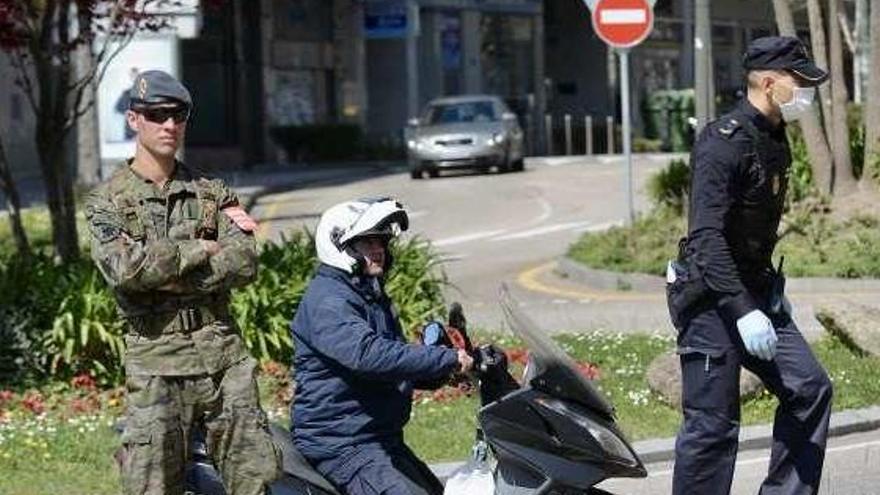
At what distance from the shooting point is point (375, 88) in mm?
45906

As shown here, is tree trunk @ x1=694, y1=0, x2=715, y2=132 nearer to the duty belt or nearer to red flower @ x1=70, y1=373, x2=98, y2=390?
red flower @ x1=70, y1=373, x2=98, y2=390

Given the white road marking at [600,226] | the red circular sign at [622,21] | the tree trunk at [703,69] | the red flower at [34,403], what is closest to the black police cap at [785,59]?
the red flower at [34,403]

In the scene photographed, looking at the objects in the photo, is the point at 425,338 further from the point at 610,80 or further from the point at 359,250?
the point at 610,80

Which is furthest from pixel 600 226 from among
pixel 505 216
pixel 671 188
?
pixel 671 188

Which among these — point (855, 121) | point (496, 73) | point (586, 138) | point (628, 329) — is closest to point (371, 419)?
point (628, 329)

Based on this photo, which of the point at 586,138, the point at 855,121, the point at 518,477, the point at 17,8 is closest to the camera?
the point at 518,477

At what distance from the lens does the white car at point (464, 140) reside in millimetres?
34438

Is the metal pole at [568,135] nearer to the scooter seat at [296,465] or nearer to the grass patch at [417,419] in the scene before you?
the grass patch at [417,419]

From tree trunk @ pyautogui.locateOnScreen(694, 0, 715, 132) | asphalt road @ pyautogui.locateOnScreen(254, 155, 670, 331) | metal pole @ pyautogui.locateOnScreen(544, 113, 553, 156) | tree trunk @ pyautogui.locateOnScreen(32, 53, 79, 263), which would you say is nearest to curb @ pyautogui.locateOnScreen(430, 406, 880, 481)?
asphalt road @ pyautogui.locateOnScreen(254, 155, 670, 331)

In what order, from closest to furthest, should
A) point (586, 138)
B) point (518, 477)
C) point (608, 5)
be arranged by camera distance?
point (518, 477) → point (608, 5) → point (586, 138)

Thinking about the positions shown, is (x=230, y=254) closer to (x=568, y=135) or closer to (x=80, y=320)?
(x=80, y=320)

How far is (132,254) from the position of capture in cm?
571

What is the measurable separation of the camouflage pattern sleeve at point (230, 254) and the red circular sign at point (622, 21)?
42.7 ft

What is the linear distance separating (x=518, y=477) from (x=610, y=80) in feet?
156
